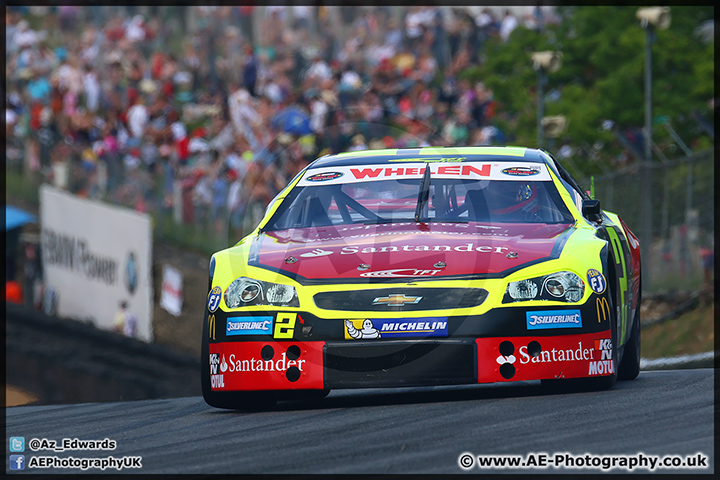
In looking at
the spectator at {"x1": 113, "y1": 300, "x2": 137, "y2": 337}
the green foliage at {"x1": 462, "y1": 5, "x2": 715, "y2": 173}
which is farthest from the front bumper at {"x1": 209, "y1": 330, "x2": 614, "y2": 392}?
the green foliage at {"x1": 462, "y1": 5, "x2": 715, "y2": 173}

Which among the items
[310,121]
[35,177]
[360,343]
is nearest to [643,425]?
[360,343]

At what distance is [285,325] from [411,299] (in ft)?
2.24

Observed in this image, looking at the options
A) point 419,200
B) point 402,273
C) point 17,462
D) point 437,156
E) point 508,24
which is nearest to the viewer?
point 17,462

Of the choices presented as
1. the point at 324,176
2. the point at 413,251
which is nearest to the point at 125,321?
the point at 324,176

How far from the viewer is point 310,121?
61.4ft

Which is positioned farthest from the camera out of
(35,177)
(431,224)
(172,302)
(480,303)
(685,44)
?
(685,44)

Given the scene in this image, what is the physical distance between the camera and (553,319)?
5820 millimetres

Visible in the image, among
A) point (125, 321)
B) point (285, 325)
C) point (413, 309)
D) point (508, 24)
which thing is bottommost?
point (125, 321)

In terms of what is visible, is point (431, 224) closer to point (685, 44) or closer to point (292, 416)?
point (292, 416)

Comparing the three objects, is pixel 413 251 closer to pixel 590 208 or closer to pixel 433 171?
pixel 433 171

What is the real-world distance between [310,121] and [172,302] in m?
3.71

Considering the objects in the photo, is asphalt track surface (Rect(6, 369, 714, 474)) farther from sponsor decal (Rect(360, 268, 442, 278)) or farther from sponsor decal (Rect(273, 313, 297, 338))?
sponsor decal (Rect(360, 268, 442, 278))

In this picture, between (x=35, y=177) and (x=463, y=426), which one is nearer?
(x=463, y=426)

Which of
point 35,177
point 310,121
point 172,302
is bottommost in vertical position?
point 172,302
